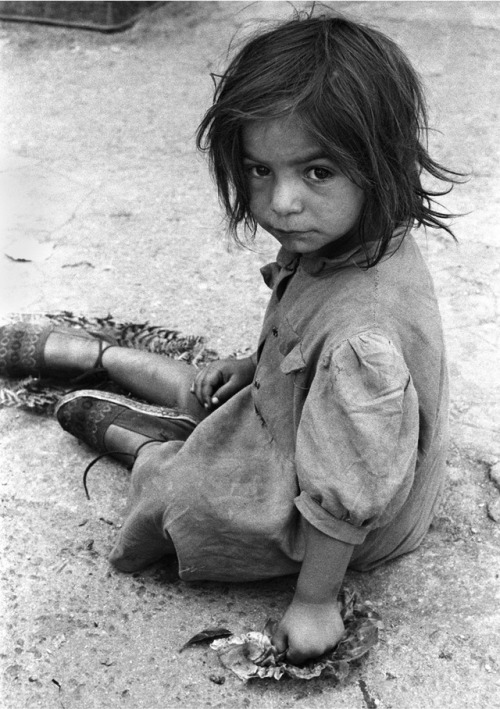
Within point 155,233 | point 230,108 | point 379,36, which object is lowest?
point 155,233

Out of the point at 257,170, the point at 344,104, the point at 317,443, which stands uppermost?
the point at 344,104

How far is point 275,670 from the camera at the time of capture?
1707 mm

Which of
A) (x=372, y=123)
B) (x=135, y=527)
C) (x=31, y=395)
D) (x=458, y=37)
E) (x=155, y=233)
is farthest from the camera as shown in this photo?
(x=458, y=37)

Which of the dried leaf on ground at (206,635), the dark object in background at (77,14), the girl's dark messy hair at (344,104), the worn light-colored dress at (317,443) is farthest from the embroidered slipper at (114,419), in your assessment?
the dark object in background at (77,14)

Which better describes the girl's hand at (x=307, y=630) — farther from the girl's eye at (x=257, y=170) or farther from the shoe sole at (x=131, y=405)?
the girl's eye at (x=257, y=170)

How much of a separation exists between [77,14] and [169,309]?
2.45 meters

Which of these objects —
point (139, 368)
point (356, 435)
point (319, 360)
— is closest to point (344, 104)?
point (319, 360)

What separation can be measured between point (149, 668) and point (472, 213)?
6.72 ft

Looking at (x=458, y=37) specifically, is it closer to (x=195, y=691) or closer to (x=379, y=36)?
(x=379, y=36)

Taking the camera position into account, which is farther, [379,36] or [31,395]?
[31,395]

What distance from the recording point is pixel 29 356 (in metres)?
2.49

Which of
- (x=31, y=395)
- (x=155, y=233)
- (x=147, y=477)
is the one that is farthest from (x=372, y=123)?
(x=155, y=233)

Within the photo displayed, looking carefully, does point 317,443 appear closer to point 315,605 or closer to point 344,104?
point 315,605

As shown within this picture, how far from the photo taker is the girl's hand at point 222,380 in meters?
2.22
